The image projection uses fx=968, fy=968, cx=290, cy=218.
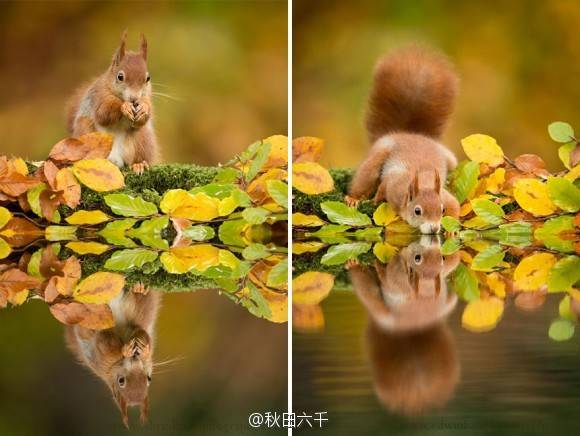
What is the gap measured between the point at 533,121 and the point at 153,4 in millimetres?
1441

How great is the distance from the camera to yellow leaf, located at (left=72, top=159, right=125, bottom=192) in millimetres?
3248

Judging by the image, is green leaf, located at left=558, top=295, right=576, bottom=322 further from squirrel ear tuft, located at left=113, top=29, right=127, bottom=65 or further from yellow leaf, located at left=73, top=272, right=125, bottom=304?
squirrel ear tuft, located at left=113, top=29, right=127, bottom=65

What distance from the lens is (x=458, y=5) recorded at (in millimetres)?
3473

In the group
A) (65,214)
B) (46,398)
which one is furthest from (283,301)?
(65,214)

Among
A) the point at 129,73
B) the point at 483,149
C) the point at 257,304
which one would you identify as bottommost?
the point at 257,304

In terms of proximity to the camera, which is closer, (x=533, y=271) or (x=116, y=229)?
(x=533, y=271)

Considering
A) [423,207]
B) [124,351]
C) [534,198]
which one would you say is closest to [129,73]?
[423,207]

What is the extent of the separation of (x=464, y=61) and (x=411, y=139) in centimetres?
37

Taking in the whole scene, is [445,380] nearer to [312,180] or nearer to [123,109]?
[312,180]

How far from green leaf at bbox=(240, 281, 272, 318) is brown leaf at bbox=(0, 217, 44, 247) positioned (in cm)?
115

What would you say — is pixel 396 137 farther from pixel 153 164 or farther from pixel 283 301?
pixel 283 301

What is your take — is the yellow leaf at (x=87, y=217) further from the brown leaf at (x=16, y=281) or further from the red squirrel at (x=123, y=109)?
the brown leaf at (x=16, y=281)

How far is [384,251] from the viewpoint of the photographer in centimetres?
288

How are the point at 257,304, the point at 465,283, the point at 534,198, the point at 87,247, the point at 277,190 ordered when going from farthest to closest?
the point at 534,198
the point at 277,190
the point at 87,247
the point at 465,283
the point at 257,304
